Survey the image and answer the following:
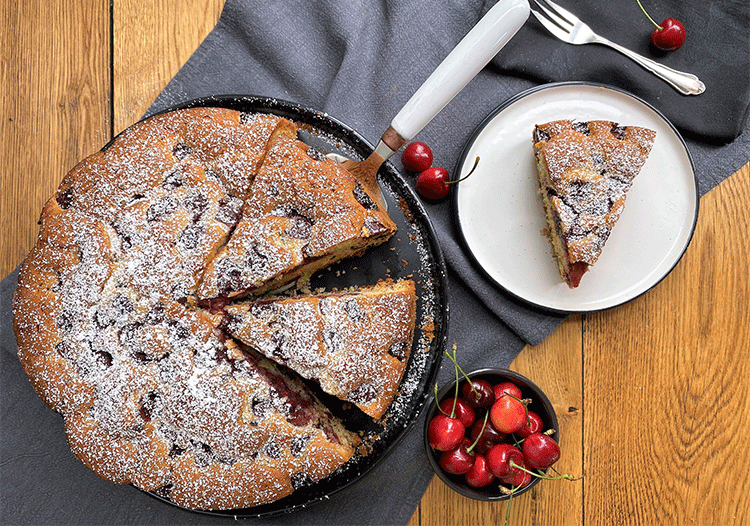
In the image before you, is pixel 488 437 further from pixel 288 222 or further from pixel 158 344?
pixel 158 344

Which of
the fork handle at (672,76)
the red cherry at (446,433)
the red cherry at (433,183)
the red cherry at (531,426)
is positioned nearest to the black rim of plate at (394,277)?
the red cherry at (446,433)

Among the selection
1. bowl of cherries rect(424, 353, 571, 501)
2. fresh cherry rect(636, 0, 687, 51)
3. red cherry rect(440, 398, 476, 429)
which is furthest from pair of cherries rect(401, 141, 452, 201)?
fresh cherry rect(636, 0, 687, 51)

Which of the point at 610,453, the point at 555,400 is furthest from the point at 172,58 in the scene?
the point at 610,453

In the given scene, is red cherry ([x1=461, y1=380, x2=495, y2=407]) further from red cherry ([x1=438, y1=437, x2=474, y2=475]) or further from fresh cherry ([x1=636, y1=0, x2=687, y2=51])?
fresh cherry ([x1=636, y1=0, x2=687, y2=51])

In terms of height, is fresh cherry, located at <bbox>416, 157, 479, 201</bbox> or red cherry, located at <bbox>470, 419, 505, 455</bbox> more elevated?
fresh cherry, located at <bbox>416, 157, 479, 201</bbox>

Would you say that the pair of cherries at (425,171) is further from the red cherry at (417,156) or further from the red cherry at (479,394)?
the red cherry at (479,394)

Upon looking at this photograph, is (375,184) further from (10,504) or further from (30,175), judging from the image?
(10,504)

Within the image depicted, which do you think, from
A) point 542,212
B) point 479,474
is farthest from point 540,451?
point 542,212
